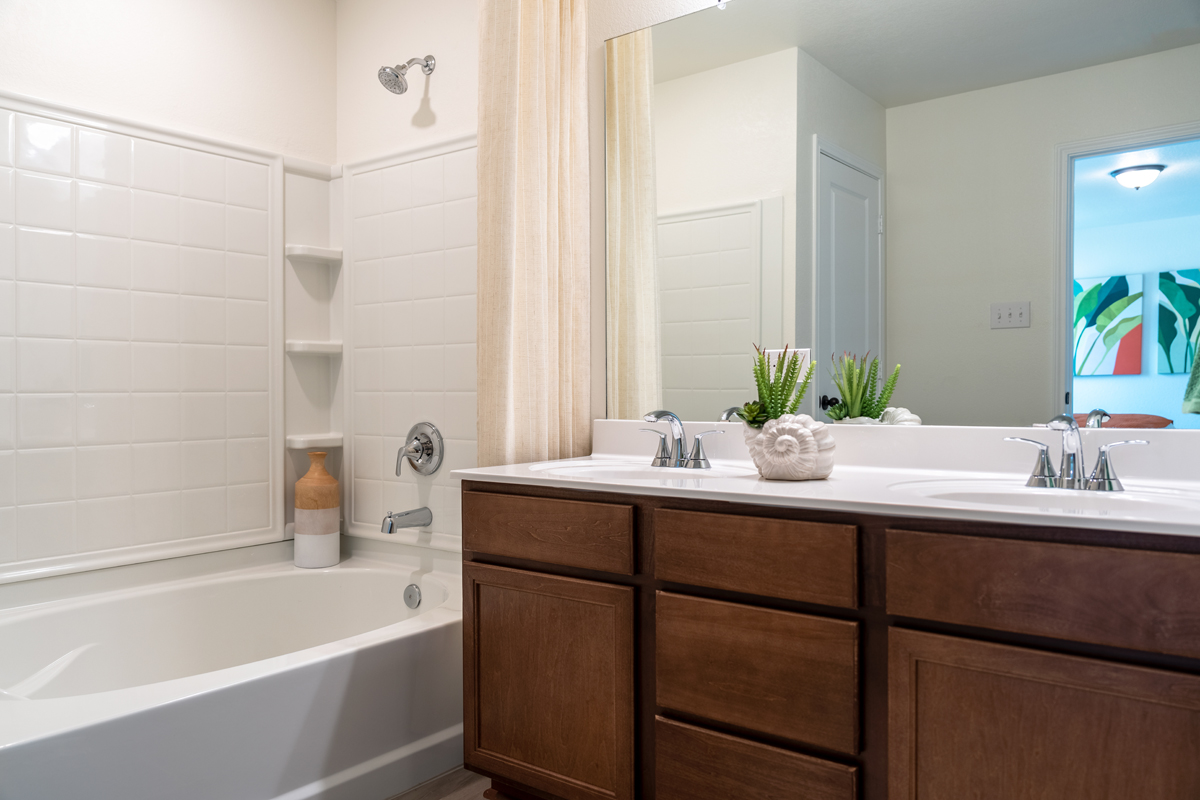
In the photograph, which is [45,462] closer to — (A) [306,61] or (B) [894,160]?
(A) [306,61]

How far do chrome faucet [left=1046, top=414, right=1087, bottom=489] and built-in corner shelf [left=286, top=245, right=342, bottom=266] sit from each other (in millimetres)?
2244

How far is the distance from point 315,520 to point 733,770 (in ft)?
5.49

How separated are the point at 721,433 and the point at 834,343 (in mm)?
372

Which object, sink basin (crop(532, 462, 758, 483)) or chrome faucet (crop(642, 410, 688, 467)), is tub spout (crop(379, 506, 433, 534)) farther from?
chrome faucet (crop(642, 410, 688, 467))

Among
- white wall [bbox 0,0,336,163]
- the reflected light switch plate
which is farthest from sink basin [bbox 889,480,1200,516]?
white wall [bbox 0,0,336,163]

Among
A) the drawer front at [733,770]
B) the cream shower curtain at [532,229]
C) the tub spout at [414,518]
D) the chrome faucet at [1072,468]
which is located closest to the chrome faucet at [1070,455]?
the chrome faucet at [1072,468]

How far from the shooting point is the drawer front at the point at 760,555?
1286 mm

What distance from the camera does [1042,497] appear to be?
139 centimetres

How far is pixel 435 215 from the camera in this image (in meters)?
2.54

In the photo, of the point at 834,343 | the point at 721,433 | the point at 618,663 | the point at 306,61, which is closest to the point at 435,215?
the point at 306,61

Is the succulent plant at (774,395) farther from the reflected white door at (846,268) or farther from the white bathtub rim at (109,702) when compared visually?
the white bathtub rim at (109,702)

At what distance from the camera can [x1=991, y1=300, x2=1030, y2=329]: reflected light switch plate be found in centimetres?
169

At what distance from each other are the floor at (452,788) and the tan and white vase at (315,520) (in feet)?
2.92

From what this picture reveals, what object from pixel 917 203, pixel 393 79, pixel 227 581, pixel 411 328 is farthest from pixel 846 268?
pixel 227 581
